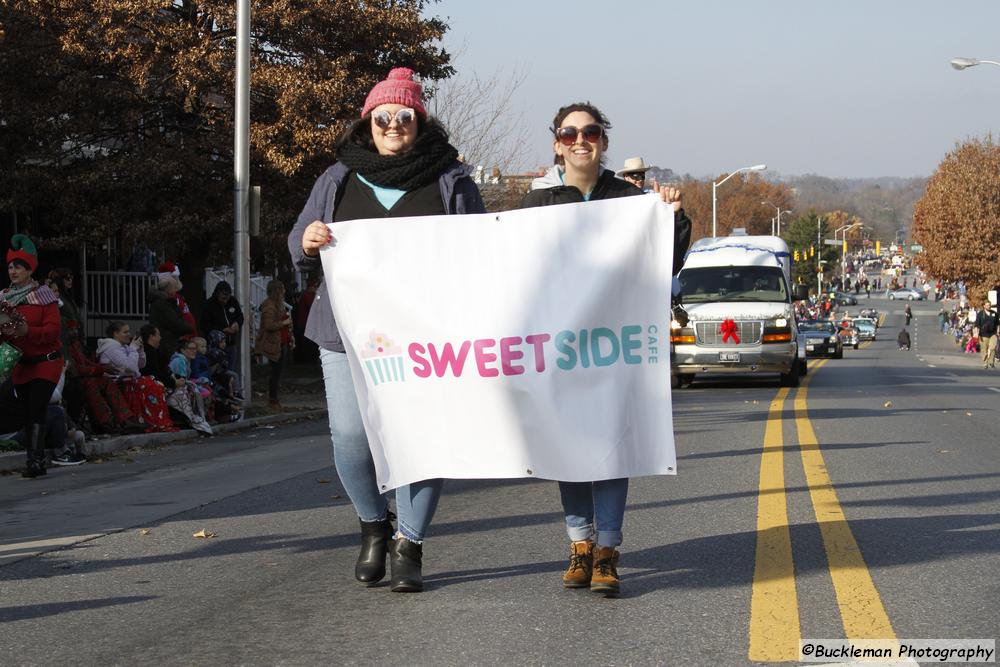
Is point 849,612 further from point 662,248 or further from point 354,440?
point 354,440

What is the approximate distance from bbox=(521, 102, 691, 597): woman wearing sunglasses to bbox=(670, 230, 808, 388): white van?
17.5 meters

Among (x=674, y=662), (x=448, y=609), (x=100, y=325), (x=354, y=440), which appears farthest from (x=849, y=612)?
(x=100, y=325)

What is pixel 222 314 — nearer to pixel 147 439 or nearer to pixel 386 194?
pixel 147 439

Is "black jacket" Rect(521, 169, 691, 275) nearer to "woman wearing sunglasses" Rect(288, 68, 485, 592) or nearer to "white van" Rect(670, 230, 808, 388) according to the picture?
"woman wearing sunglasses" Rect(288, 68, 485, 592)

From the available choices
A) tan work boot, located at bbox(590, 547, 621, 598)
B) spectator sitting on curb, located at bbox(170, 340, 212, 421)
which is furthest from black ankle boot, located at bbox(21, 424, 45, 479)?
tan work boot, located at bbox(590, 547, 621, 598)

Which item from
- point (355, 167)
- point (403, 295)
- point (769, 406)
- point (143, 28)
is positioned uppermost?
point (143, 28)

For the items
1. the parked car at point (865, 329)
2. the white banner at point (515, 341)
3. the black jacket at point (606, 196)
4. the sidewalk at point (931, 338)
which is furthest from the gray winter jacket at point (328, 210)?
the parked car at point (865, 329)

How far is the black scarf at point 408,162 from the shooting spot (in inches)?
227

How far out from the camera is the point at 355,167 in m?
5.84

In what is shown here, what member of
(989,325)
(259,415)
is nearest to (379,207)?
(259,415)

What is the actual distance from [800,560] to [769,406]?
1192 centimetres

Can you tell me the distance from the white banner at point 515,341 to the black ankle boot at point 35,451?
6625mm

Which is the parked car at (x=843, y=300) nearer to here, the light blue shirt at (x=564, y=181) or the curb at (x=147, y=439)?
the curb at (x=147, y=439)

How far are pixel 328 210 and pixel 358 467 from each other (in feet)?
3.80
